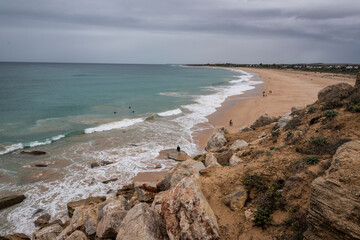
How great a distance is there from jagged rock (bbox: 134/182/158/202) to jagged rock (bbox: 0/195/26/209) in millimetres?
7839

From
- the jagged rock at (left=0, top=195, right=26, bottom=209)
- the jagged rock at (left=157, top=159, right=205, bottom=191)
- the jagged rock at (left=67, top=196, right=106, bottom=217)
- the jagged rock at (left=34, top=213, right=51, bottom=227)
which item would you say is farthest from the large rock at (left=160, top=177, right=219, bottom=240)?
the jagged rock at (left=0, top=195, right=26, bottom=209)

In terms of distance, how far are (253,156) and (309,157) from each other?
2.42 m

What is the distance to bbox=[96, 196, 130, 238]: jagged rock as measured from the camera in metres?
7.27

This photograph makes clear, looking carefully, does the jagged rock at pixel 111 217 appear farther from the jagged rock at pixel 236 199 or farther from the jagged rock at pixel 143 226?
the jagged rock at pixel 236 199

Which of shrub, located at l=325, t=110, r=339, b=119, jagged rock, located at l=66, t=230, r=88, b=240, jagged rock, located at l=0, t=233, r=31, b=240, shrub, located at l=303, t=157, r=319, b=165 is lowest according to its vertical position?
jagged rock, located at l=0, t=233, r=31, b=240

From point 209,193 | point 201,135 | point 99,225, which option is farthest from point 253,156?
point 201,135

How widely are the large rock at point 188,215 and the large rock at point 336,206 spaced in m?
2.37


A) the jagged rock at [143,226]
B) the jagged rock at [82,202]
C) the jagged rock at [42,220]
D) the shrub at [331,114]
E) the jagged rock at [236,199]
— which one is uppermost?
the shrub at [331,114]

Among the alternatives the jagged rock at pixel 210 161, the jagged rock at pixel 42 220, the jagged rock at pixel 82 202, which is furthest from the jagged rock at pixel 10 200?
the jagged rock at pixel 210 161

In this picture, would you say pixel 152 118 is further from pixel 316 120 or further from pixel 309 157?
pixel 309 157

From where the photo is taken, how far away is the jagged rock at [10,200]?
11961 mm

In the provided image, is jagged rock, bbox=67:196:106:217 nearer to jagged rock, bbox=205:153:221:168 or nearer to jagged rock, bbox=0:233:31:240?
jagged rock, bbox=0:233:31:240

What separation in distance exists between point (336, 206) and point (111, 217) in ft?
21.3

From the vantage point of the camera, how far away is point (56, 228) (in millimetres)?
9539
